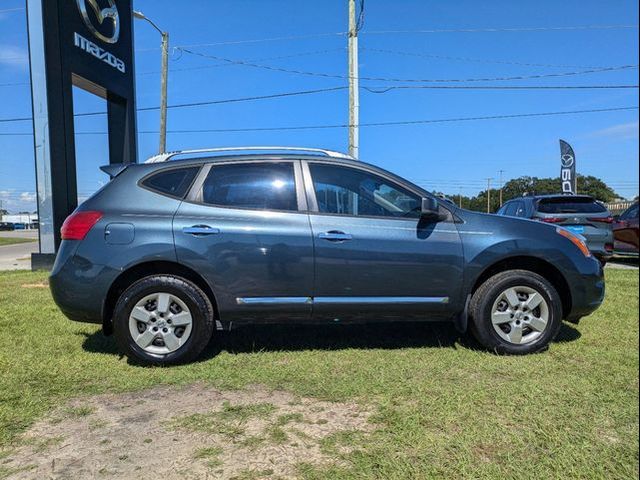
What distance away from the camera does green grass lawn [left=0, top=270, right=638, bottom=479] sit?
8.55 feet

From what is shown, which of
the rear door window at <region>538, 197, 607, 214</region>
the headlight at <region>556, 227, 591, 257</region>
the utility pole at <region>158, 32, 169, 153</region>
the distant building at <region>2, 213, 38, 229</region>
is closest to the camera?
the headlight at <region>556, 227, 591, 257</region>

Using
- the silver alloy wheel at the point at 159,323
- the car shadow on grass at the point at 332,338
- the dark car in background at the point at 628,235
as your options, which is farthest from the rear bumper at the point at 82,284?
the dark car in background at the point at 628,235

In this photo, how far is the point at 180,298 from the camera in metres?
4.11

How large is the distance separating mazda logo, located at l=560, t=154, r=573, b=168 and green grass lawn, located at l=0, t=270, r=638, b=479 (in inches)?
795

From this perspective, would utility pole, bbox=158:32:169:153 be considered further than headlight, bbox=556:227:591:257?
Yes

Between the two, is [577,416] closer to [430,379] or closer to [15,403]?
[430,379]

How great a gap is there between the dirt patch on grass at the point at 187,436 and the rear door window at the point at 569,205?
7773mm

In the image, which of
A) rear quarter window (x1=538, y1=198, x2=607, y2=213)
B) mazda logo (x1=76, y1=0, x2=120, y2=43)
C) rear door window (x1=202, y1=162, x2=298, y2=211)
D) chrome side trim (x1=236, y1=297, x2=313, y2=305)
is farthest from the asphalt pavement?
rear quarter window (x1=538, y1=198, x2=607, y2=213)

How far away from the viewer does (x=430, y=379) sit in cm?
374

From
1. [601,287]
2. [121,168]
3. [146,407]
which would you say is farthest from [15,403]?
[601,287]

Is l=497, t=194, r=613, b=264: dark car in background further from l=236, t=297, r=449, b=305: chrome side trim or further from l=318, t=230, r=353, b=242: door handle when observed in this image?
l=318, t=230, r=353, b=242: door handle

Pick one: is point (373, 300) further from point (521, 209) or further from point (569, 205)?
point (521, 209)

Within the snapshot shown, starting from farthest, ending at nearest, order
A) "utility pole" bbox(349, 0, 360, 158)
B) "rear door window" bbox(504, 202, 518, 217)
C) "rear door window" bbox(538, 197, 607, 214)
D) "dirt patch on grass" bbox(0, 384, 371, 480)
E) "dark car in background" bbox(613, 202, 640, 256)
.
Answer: "utility pole" bbox(349, 0, 360, 158)
"rear door window" bbox(504, 202, 518, 217)
"rear door window" bbox(538, 197, 607, 214)
"dirt patch on grass" bbox(0, 384, 371, 480)
"dark car in background" bbox(613, 202, 640, 256)

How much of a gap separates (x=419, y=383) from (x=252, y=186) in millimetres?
2132
